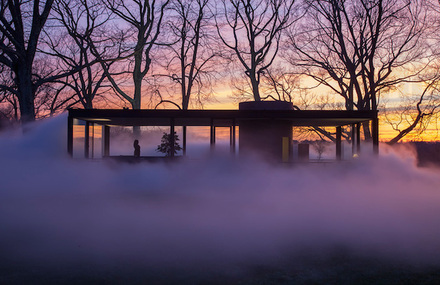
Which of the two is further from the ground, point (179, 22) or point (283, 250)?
point (179, 22)

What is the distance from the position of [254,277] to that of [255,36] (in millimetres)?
31537

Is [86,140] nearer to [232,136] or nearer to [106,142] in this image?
[106,142]

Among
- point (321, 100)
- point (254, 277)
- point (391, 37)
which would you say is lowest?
point (254, 277)

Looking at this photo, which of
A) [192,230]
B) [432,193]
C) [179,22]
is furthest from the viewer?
[179,22]

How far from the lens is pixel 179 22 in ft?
120

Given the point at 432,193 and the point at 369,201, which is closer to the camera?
the point at 369,201

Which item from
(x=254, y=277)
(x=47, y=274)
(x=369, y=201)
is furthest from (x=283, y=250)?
(x=369, y=201)

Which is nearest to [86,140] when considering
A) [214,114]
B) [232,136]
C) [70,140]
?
[70,140]

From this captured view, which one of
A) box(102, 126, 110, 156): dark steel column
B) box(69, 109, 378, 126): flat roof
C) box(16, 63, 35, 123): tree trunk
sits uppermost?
box(16, 63, 35, 123): tree trunk

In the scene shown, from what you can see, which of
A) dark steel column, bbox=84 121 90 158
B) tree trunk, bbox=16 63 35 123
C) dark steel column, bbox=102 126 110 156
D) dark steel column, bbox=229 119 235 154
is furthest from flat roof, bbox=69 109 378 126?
dark steel column, bbox=102 126 110 156

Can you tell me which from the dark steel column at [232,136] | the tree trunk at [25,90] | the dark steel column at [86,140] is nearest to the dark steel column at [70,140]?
the dark steel column at [86,140]

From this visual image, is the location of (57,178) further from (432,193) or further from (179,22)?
(179,22)

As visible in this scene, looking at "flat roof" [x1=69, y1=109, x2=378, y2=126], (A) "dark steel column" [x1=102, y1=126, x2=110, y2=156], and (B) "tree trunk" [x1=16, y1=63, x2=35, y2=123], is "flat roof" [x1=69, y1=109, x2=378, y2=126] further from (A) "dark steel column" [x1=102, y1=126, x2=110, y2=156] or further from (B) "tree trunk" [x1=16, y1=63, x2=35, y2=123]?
(A) "dark steel column" [x1=102, y1=126, x2=110, y2=156]

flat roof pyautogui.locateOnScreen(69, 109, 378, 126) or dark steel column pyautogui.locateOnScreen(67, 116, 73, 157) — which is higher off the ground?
flat roof pyautogui.locateOnScreen(69, 109, 378, 126)
